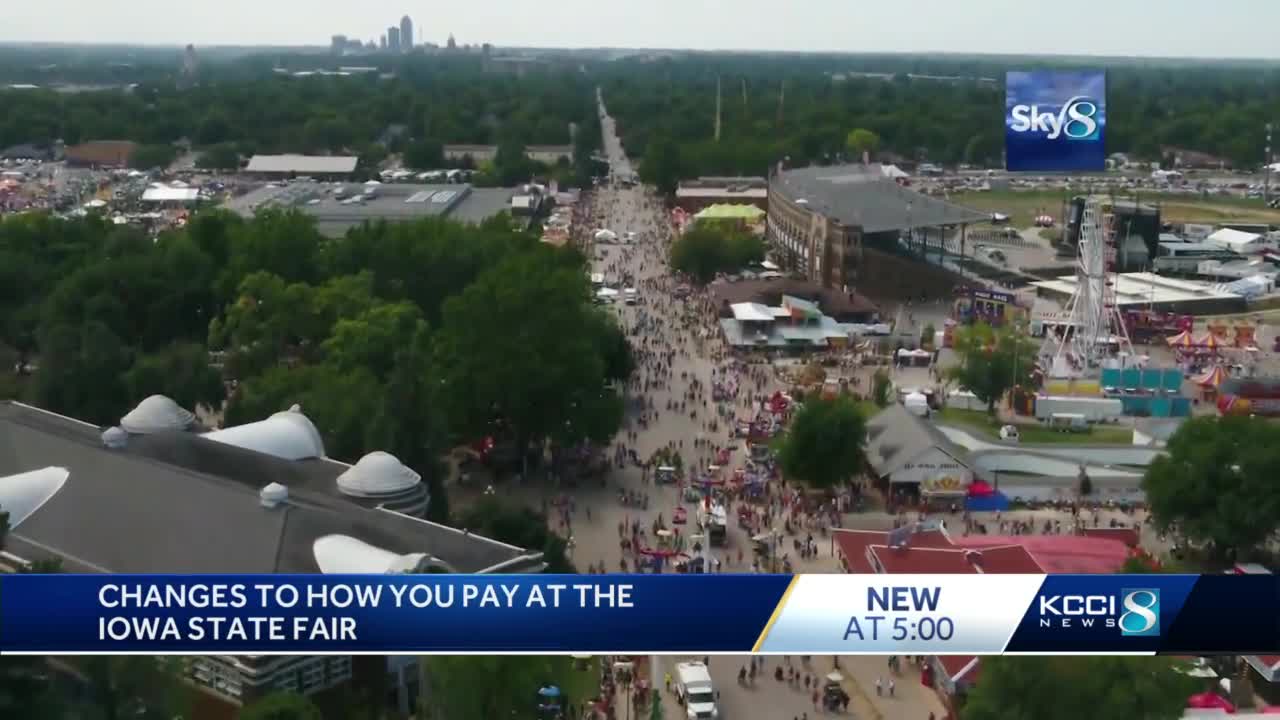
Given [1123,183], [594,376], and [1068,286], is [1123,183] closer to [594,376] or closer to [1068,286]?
[1068,286]

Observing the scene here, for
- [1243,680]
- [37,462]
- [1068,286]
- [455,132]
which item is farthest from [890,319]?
[455,132]

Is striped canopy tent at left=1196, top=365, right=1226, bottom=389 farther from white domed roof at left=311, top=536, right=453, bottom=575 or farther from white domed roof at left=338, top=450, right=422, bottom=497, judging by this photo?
white domed roof at left=311, top=536, right=453, bottom=575

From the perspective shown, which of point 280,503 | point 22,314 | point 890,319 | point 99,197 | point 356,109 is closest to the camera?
point 280,503

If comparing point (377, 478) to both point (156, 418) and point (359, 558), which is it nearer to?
point (359, 558)

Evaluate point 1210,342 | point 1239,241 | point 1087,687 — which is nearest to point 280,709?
point 1087,687

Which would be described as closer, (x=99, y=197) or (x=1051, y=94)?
(x=1051, y=94)

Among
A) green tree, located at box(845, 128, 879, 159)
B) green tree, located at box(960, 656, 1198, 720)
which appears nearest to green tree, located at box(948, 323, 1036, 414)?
green tree, located at box(960, 656, 1198, 720)

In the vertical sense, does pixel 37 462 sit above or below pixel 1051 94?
below
